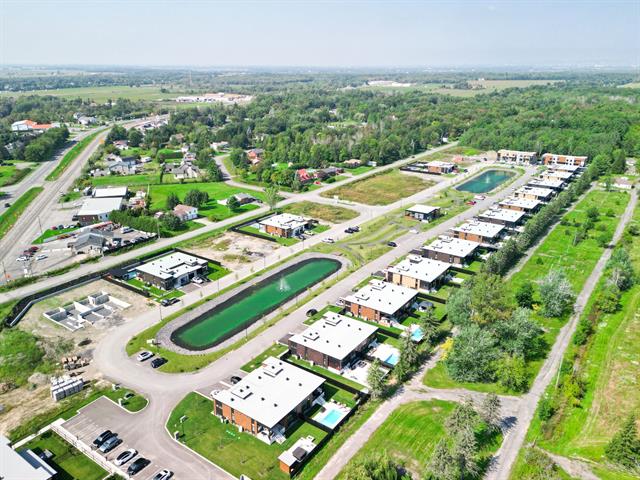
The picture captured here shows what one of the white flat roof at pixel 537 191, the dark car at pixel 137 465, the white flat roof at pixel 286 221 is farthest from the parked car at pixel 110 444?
the white flat roof at pixel 537 191

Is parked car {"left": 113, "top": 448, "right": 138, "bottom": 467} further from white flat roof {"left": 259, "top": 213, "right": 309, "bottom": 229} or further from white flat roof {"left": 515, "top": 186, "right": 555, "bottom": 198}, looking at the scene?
white flat roof {"left": 515, "top": 186, "right": 555, "bottom": 198}

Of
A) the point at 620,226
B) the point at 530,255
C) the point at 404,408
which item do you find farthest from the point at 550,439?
the point at 620,226

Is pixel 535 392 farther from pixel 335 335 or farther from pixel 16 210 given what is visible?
pixel 16 210

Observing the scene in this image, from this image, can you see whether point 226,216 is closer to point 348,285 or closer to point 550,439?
point 348,285

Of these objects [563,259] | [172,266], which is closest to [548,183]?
[563,259]

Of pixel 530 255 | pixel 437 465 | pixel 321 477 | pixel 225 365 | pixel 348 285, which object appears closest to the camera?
pixel 437 465

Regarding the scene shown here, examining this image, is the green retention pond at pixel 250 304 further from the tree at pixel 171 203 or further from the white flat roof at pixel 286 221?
the tree at pixel 171 203
